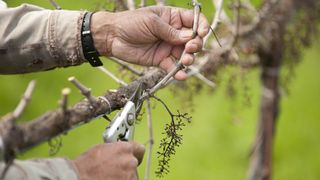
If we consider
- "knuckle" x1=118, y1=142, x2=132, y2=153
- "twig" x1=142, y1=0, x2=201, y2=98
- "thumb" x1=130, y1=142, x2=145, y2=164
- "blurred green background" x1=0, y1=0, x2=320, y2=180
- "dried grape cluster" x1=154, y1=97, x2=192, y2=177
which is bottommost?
"blurred green background" x1=0, y1=0, x2=320, y2=180

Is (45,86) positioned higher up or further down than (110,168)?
further down

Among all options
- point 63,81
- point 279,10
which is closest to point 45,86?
point 63,81

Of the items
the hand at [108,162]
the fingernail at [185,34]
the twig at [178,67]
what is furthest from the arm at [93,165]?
the fingernail at [185,34]

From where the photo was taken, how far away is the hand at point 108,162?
97cm

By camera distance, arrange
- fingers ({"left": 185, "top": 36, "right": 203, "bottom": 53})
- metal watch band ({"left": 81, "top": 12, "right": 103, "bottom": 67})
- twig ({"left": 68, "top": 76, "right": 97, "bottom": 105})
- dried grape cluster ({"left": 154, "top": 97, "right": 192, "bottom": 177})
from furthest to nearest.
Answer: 1. metal watch band ({"left": 81, "top": 12, "right": 103, "bottom": 67})
2. fingers ({"left": 185, "top": 36, "right": 203, "bottom": 53})
3. dried grape cluster ({"left": 154, "top": 97, "right": 192, "bottom": 177})
4. twig ({"left": 68, "top": 76, "right": 97, "bottom": 105})

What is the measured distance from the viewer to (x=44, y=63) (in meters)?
1.37

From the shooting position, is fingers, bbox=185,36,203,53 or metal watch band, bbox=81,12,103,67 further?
metal watch band, bbox=81,12,103,67

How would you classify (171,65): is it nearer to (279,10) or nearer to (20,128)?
(20,128)

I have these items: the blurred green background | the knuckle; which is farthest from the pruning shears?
the blurred green background

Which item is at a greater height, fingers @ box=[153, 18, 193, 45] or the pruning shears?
fingers @ box=[153, 18, 193, 45]

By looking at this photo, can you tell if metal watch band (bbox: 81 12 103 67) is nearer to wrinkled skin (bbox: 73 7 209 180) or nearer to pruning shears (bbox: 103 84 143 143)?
wrinkled skin (bbox: 73 7 209 180)

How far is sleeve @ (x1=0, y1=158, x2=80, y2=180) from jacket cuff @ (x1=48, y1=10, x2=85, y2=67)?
0.42 meters

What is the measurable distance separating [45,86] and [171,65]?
102 inches

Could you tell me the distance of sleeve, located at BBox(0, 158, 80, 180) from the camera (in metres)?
0.91
